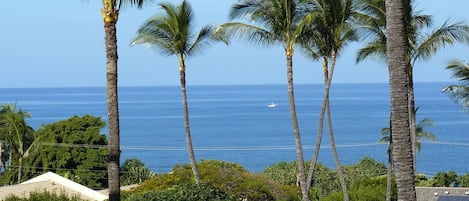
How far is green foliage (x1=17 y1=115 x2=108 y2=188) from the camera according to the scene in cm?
4628

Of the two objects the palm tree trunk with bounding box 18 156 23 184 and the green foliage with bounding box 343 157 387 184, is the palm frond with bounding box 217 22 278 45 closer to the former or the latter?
the green foliage with bounding box 343 157 387 184

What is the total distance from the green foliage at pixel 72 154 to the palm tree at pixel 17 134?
37.5 inches

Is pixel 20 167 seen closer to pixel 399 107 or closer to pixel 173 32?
pixel 173 32

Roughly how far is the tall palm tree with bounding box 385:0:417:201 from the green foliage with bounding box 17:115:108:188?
126 feet

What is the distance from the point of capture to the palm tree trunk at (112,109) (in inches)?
495

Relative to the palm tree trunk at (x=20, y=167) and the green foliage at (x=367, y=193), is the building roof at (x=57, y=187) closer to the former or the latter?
the green foliage at (x=367, y=193)

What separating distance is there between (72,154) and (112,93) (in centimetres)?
3505

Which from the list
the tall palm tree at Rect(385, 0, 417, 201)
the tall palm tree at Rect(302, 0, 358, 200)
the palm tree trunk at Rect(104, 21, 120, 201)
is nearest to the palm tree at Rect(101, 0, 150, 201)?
the palm tree trunk at Rect(104, 21, 120, 201)

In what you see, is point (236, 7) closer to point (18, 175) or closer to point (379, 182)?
point (379, 182)

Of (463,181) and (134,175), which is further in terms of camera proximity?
(134,175)

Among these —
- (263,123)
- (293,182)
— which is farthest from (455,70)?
(263,123)

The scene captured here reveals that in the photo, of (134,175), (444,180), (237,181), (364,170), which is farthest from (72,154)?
(444,180)

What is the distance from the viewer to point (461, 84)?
21688 millimetres

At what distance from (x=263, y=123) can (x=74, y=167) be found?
81.2 metres
